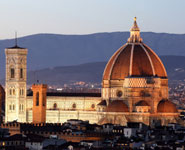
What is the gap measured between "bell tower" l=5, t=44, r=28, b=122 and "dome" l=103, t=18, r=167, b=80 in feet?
42.2

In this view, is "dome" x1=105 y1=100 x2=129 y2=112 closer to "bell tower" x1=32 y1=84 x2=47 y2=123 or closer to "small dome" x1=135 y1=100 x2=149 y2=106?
"small dome" x1=135 y1=100 x2=149 y2=106

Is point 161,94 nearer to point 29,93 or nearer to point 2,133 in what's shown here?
point 29,93

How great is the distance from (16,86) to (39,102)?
6273 millimetres

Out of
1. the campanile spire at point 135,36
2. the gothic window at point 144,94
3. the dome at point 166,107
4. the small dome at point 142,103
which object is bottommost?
the dome at point 166,107

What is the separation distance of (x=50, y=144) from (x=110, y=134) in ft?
45.7

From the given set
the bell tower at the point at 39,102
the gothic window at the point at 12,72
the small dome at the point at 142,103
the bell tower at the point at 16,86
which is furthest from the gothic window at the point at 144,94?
the gothic window at the point at 12,72

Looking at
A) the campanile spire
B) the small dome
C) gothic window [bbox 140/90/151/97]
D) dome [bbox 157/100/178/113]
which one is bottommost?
dome [bbox 157/100/178/113]

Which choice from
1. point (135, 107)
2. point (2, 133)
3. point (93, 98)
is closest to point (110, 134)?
point (2, 133)

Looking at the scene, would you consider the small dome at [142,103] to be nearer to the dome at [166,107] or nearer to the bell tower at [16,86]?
the dome at [166,107]

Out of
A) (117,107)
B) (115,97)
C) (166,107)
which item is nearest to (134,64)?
(115,97)

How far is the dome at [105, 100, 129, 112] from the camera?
14388 centimetres

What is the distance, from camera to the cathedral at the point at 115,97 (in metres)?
144

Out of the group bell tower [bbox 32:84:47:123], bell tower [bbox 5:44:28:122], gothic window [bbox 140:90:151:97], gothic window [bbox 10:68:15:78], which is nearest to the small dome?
gothic window [bbox 140:90:151:97]

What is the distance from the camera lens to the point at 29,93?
159375mm
